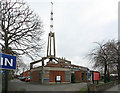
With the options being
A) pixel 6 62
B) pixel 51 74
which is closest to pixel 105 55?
pixel 51 74

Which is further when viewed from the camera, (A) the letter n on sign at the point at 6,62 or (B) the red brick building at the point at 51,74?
(B) the red brick building at the point at 51,74

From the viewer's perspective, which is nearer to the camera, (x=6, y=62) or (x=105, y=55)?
(x=6, y=62)

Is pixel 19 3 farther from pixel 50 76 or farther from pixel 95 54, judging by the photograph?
pixel 95 54

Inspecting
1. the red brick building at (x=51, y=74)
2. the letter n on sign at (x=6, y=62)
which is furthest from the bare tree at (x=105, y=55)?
the letter n on sign at (x=6, y=62)

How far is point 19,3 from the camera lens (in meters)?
18.6

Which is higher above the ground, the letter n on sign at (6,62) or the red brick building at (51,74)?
the letter n on sign at (6,62)

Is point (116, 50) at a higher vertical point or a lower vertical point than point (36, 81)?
higher

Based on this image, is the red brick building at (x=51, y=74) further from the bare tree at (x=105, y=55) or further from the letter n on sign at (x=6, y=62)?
the letter n on sign at (x=6, y=62)

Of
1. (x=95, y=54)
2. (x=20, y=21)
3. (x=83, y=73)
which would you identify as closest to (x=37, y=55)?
(x=20, y=21)

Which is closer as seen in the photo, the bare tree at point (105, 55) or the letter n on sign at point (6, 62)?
the letter n on sign at point (6, 62)

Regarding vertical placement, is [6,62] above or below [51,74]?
above

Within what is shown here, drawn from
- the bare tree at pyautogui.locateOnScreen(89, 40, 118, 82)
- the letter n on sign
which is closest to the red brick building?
the bare tree at pyautogui.locateOnScreen(89, 40, 118, 82)

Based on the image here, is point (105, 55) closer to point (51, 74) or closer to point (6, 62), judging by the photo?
point (51, 74)

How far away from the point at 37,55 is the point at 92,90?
354 inches
